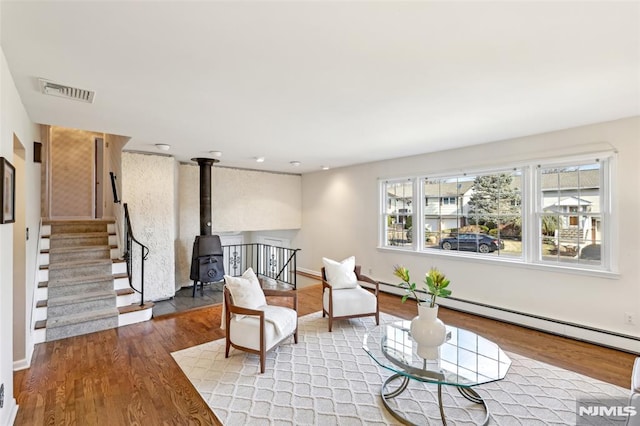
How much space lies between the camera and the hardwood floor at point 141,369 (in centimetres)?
222

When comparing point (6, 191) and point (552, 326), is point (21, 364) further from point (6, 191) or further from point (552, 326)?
point (552, 326)

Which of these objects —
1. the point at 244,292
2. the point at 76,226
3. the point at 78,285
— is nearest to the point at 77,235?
the point at 76,226

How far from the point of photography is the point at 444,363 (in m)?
2.20

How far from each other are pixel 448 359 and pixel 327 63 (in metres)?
2.39

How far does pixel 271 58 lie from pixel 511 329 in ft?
13.9

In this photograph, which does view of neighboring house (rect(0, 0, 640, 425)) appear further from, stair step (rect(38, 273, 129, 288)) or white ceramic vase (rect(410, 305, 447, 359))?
white ceramic vase (rect(410, 305, 447, 359))

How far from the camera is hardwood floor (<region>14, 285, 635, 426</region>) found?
222cm

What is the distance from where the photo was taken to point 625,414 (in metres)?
2.18

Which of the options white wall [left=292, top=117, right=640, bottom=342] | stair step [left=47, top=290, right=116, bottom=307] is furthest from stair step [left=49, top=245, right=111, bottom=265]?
white wall [left=292, top=117, right=640, bottom=342]

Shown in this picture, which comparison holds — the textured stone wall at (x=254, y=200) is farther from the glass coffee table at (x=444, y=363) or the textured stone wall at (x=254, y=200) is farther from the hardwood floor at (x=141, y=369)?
the glass coffee table at (x=444, y=363)

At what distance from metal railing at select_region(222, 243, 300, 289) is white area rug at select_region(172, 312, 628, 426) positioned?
14.4ft

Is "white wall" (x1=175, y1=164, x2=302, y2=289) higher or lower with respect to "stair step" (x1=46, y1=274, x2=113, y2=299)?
higher

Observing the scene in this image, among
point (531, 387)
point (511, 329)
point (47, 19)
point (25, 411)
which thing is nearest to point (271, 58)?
point (47, 19)

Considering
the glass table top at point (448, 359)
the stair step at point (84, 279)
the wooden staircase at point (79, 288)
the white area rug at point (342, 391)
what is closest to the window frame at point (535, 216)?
the white area rug at point (342, 391)
